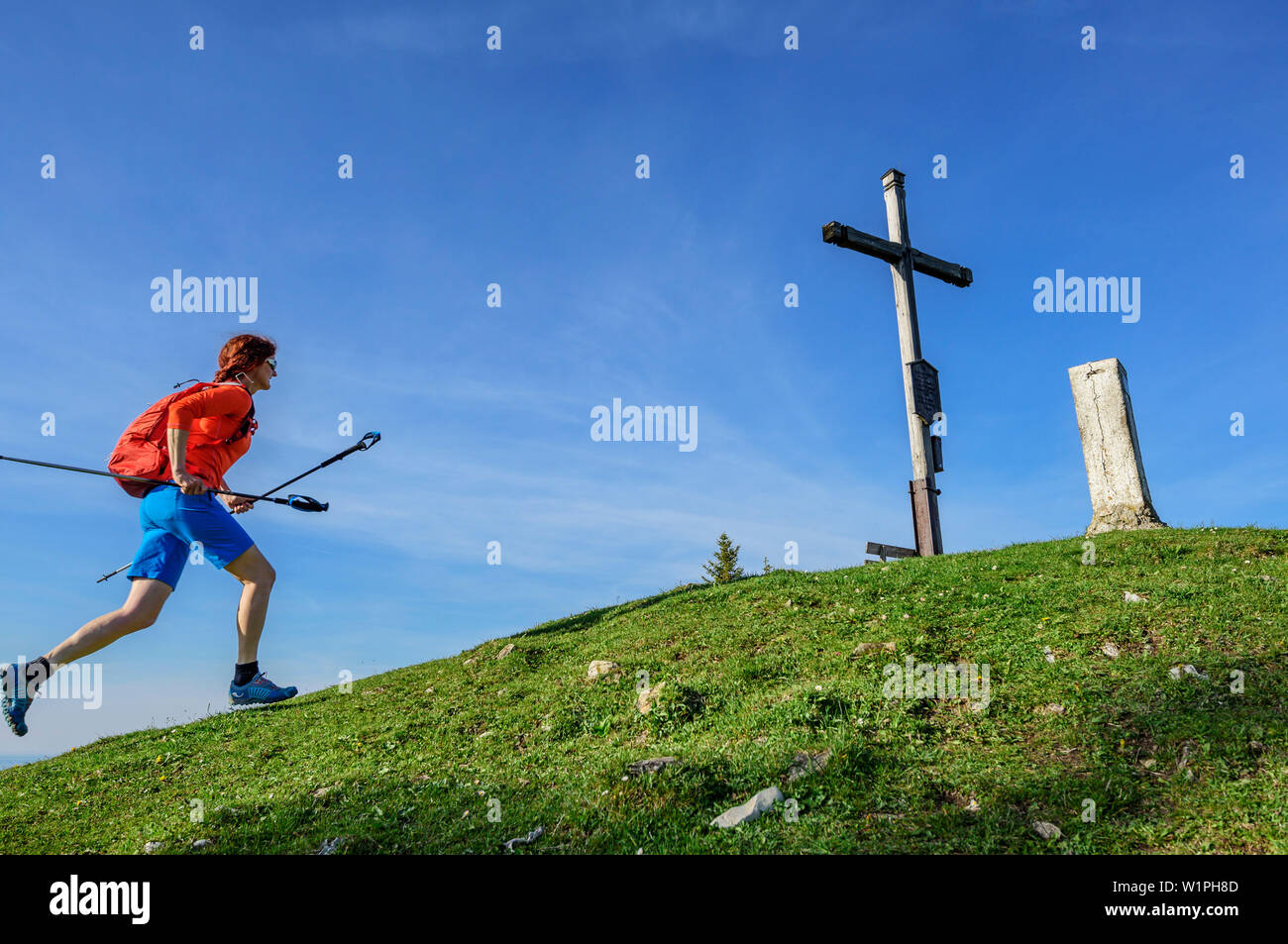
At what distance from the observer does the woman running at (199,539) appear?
763 cm

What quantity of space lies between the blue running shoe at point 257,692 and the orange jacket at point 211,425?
87.6 inches

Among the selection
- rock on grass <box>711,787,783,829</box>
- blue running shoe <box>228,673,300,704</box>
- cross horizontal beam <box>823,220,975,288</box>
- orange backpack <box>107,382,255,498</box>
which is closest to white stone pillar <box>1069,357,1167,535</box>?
cross horizontal beam <box>823,220,975,288</box>

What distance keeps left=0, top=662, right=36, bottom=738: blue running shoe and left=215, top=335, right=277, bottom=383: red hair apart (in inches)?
138

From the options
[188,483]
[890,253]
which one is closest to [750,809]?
[188,483]

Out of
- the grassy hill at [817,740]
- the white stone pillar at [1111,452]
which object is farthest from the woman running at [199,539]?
the white stone pillar at [1111,452]

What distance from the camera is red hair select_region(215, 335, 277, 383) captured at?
8859 millimetres

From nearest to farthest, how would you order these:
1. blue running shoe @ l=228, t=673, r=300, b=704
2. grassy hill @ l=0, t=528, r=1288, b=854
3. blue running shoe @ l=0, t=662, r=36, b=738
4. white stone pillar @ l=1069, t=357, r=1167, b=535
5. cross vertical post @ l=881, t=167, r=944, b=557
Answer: grassy hill @ l=0, t=528, r=1288, b=854 → blue running shoe @ l=0, t=662, r=36, b=738 → blue running shoe @ l=228, t=673, r=300, b=704 → white stone pillar @ l=1069, t=357, r=1167, b=535 → cross vertical post @ l=881, t=167, r=944, b=557

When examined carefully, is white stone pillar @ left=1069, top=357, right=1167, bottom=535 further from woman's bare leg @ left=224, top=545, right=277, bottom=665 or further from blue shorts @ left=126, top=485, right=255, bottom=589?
blue shorts @ left=126, top=485, right=255, bottom=589

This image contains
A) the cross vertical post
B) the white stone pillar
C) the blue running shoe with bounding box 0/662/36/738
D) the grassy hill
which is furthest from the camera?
the cross vertical post

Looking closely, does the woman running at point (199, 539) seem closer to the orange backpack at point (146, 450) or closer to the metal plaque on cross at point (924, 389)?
the orange backpack at point (146, 450)

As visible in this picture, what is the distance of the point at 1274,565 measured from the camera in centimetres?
961
